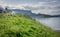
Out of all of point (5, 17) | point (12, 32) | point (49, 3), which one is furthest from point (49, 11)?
point (12, 32)

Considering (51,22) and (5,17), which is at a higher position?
→ (5,17)

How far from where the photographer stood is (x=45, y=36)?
27.8ft

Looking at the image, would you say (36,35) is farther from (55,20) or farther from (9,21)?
(55,20)

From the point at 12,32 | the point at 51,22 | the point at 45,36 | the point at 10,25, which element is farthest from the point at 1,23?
the point at 51,22

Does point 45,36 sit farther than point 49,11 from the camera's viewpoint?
No

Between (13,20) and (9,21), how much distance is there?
0.89 feet

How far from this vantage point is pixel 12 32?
24.8 feet

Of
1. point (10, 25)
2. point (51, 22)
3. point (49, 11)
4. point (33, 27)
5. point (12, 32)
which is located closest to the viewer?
point (12, 32)

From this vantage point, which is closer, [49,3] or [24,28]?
[24,28]

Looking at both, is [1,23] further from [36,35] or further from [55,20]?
[55,20]

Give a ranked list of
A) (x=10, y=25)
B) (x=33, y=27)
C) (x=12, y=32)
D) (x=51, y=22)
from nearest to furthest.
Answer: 1. (x=12, y=32)
2. (x=10, y=25)
3. (x=33, y=27)
4. (x=51, y=22)

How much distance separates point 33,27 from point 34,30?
0.22 meters

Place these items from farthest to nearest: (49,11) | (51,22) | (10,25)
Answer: (49,11), (51,22), (10,25)

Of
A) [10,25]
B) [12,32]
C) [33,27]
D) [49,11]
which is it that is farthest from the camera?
[49,11]
